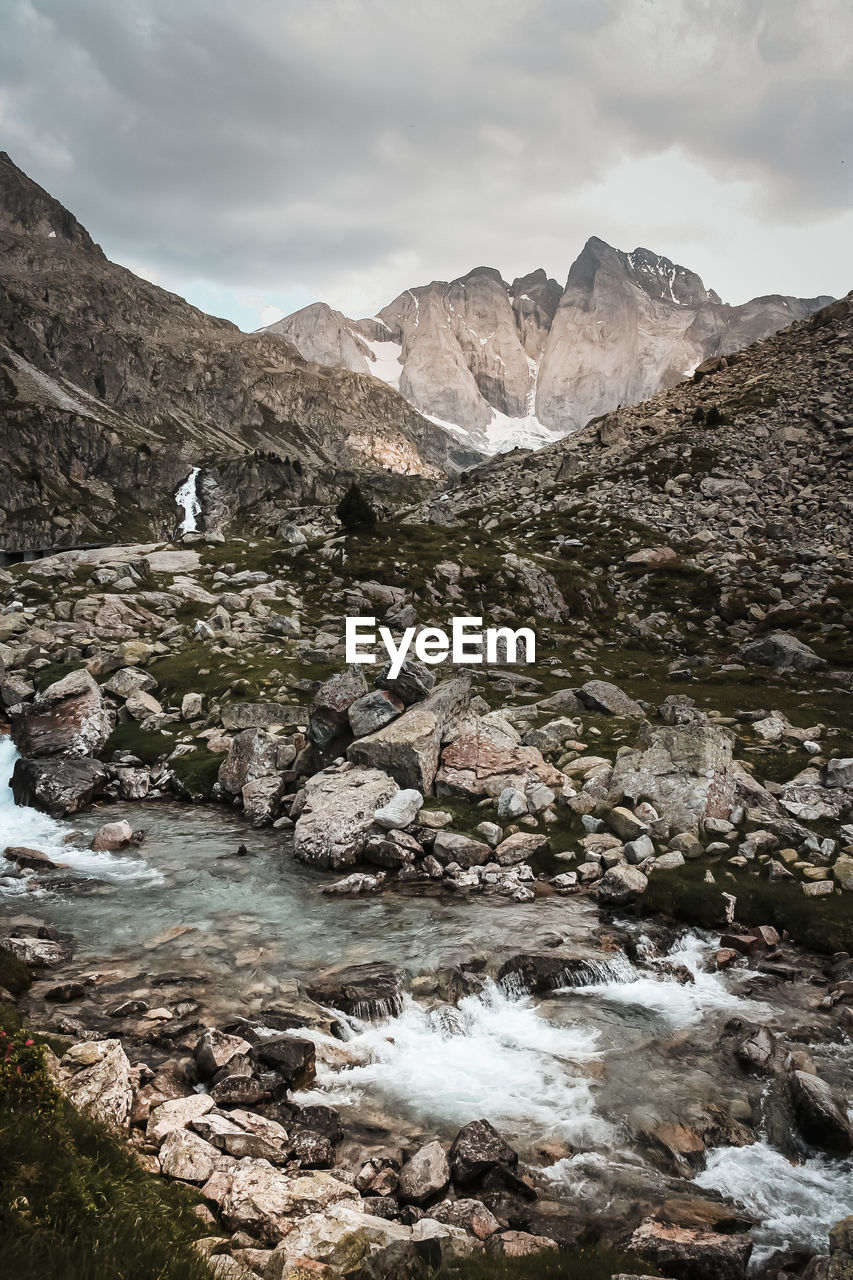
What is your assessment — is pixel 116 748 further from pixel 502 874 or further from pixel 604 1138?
pixel 604 1138

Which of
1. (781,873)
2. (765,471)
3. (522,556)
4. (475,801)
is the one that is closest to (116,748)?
(475,801)

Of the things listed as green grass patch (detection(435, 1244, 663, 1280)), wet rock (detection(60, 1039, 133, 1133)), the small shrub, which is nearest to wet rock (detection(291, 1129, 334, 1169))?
wet rock (detection(60, 1039, 133, 1133))

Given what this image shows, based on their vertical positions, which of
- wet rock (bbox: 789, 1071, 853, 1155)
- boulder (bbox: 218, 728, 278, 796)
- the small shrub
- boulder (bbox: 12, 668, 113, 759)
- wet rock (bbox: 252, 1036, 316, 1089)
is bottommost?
wet rock (bbox: 789, 1071, 853, 1155)

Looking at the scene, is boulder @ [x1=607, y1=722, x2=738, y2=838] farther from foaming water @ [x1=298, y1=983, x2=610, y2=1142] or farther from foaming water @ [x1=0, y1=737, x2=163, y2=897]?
foaming water @ [x1=0, y1=737, x2=163, y2=897]

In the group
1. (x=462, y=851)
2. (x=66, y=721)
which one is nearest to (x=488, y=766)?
(x=462, y=851)

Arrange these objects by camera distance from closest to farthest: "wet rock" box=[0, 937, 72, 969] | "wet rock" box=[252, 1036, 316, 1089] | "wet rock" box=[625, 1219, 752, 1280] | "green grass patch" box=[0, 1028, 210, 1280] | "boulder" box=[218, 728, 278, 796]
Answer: "green grass patch" box=[0, 1028, 210, 1280], "wet rock" box=[625, 1219, 752, 1280], "wet rock" box=[252, 1036, 316, 1089], "wet rock" box=[0, 937, 72, 969], "boulder" box=[218, 728, 278, 796]

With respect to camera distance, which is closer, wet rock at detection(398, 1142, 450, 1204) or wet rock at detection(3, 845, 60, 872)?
wet rock at detection(398, 1142, 450, 1204)

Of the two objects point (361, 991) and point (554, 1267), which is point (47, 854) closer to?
point (361, 991)
